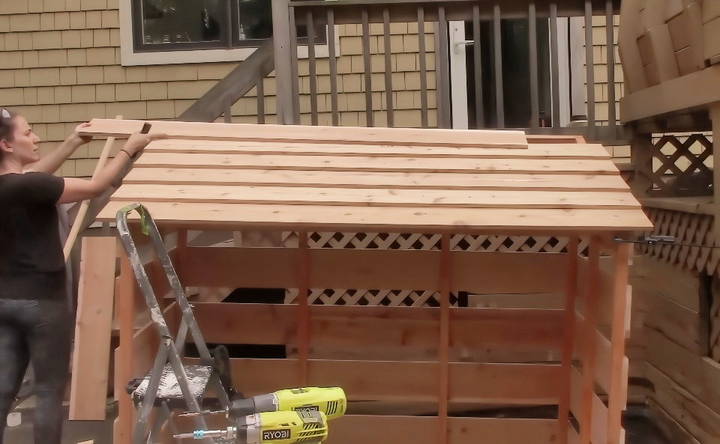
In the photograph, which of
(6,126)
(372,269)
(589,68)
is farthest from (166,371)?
(589,68)

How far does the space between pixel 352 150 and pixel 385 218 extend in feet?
2.30

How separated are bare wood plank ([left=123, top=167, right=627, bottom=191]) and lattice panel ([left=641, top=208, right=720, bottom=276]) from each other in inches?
32.0

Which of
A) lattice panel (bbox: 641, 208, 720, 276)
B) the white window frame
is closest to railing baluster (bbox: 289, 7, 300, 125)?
the white window frame

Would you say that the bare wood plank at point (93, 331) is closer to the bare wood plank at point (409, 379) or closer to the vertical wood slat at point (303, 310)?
the bare wood plank at point (409, 379)

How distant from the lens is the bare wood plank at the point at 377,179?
3.23 meters

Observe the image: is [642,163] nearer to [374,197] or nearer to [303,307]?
[303,307]

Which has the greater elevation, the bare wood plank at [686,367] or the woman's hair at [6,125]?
the woman's hair at [6,125]

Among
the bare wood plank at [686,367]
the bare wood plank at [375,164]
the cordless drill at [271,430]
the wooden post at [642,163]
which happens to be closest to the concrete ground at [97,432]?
the bare wood plank at [686,367]

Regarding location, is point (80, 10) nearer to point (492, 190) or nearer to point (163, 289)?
point (163, 289)

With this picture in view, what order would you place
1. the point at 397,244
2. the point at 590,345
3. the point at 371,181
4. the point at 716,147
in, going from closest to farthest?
the point at 371,181
the point at 590,345
the point at 716,147
the point at 397,244

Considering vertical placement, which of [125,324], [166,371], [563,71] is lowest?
[166,371]

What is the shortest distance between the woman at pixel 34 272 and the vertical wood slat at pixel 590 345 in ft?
7.37

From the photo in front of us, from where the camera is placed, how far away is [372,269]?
14.5 ft

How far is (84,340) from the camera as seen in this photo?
3.87 m
